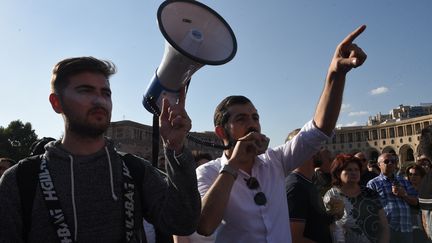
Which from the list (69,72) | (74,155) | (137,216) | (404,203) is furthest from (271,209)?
(404,203)

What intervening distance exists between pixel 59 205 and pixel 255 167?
5.05 ft

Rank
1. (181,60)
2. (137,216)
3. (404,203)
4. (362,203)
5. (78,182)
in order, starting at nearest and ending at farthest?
(78,182)
(137,216)
(181,60)
(362,203)
(404,203)

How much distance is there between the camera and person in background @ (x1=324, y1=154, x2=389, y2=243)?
466 centimetres

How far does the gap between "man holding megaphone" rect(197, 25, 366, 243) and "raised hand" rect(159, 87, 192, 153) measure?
632 millimetres

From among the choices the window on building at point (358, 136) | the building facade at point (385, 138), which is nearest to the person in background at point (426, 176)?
the building facade at point (385, 138)

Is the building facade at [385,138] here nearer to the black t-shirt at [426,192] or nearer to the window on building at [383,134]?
the window on building at [383,134]

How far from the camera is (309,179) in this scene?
3920 mm

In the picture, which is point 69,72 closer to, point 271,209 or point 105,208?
point 105,208

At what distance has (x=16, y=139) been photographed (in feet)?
168

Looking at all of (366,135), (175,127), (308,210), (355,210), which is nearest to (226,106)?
(175,127)

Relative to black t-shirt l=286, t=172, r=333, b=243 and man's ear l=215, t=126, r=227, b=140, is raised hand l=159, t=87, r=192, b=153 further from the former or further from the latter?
black t-shirt l=286, t=172, r=333, b=243

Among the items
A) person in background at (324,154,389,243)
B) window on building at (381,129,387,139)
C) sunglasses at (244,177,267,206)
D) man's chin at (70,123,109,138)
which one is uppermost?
window on building at (381,129,387,139)

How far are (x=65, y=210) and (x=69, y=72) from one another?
81 cm

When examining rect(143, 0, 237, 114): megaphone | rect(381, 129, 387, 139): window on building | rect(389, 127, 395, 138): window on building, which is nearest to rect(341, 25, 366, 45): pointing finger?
rect(143, 0, 237, 114): megaphone
